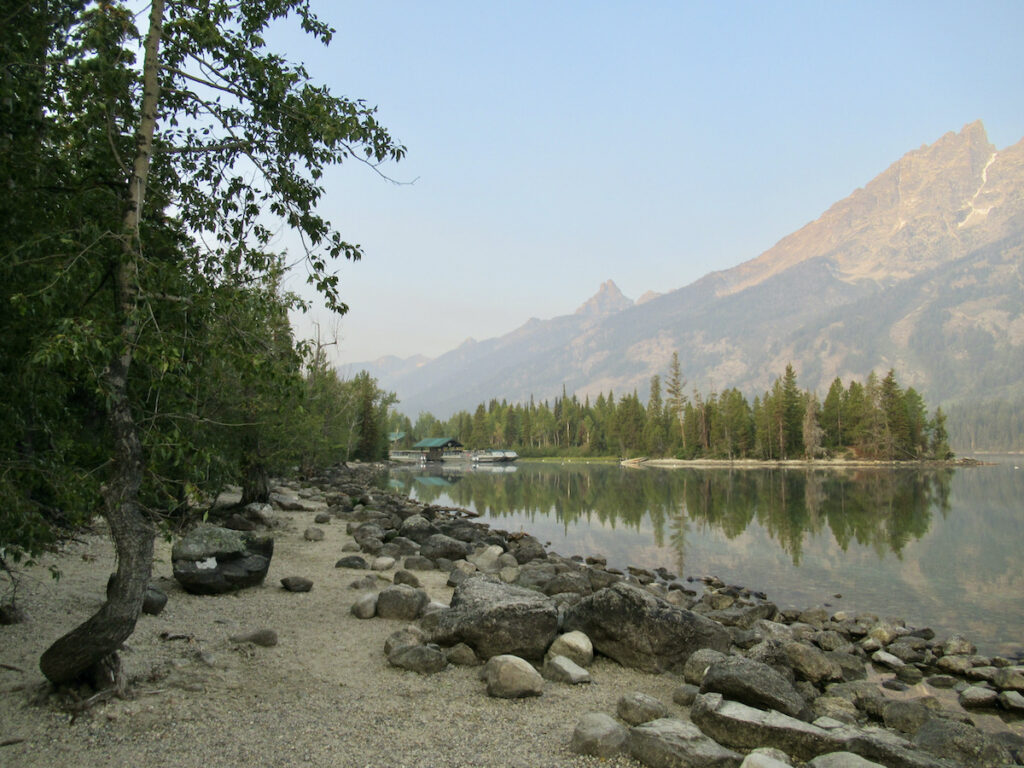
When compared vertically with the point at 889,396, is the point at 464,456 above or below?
below

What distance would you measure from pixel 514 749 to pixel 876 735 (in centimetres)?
351

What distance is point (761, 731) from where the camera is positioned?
5.73 m

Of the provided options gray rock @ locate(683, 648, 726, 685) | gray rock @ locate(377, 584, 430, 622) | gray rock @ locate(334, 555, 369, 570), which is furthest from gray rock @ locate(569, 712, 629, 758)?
gray rock @ locate(334, 555, 369, 570)

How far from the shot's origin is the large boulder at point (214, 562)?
32.7ft

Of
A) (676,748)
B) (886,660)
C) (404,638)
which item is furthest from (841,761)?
(886,660)

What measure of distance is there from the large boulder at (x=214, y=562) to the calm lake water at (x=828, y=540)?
1218 centimetres

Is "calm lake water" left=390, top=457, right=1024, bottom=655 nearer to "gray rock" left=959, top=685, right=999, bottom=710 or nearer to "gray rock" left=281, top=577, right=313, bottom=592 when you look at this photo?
"gray rock" left=959, top=685, right=999, bottom=710

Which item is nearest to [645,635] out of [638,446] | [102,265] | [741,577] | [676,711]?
[676,711]

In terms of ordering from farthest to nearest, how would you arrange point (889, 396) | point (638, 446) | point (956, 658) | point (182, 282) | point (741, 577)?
1. point (638, 446)
2. point (889, 396)
3. point (741, 577)
4. point (956, 658)
5. point (182, 282)

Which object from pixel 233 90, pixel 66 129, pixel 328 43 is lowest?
pixel 66 129

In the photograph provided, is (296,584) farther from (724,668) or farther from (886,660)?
(886,660)

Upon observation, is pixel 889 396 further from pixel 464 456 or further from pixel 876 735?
pixel 876 735

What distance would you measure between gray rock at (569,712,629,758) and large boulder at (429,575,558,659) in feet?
7.67

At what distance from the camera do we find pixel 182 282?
17.6 ft
